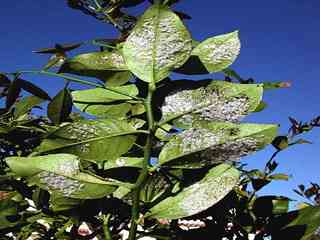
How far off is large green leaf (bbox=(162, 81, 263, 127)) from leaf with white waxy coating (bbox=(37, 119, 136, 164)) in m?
0.08

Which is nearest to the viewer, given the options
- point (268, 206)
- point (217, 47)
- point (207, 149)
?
point (207, 149)

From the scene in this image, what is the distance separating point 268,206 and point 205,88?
43cm

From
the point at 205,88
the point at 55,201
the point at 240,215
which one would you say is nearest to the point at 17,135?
the point at 55,201

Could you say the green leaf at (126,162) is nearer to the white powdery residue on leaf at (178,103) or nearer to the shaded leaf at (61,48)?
the white powdery residue on leaf at (178,103)

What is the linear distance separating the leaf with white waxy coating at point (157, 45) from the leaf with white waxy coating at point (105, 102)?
0.10m

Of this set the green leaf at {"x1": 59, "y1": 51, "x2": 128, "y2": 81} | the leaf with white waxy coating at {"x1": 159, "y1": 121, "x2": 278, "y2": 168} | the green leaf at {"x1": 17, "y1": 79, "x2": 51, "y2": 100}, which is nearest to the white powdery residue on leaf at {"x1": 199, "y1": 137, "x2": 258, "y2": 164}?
the leaf with white waxy coating at {"x1": 159, "y1": 121, "x2": 278, "y2": 168}

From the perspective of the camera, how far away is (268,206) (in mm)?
1089

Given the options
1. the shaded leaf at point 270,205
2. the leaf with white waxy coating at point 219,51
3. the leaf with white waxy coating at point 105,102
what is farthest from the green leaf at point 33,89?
the shaded leaf at point 270,205

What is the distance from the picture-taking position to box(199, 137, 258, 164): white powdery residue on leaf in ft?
2.28

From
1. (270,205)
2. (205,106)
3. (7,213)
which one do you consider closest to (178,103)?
(205,106)

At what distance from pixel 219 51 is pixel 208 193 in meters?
0.24

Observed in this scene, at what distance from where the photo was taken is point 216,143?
70cm

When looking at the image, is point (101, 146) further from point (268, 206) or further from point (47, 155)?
point (268, 206)

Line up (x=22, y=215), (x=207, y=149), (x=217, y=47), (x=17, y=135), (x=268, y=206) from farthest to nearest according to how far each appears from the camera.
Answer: (x=17, y=135) → (x=22, y=215) → (x=268, y=206) → (x=217, y=47) → (x=207, y=149)
